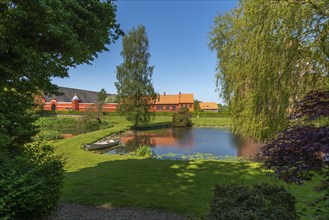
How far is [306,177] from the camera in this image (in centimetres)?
364

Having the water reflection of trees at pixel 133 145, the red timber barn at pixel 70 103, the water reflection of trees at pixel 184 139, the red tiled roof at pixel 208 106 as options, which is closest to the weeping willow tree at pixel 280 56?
the water reflection of trees at pixel 133 145

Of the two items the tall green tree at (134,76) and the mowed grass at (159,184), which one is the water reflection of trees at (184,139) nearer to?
the tall green tree at (134,76)

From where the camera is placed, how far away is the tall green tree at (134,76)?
108 ft

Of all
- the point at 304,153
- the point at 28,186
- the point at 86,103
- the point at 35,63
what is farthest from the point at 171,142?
the point at 86,103

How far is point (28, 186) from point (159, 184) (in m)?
4.46

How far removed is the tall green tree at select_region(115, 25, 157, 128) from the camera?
108 feet

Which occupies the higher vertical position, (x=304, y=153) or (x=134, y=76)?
(x=134, y=76)

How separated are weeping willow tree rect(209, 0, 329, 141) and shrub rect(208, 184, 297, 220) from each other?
5.71 metres

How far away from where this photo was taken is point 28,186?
4.06m

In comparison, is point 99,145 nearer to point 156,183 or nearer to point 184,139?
point 184,139

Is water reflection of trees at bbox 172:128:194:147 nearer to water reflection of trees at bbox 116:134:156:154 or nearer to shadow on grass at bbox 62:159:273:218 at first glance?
water reflection of trees at bbox 116:134:156:154

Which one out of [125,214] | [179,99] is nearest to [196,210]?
[125,214]

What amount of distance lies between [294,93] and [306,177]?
592cm

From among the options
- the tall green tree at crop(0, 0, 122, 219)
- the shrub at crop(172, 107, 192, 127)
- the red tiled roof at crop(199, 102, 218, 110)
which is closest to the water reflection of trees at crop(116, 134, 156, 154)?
the tall green tree at crop(0, 0, 122, 219)
